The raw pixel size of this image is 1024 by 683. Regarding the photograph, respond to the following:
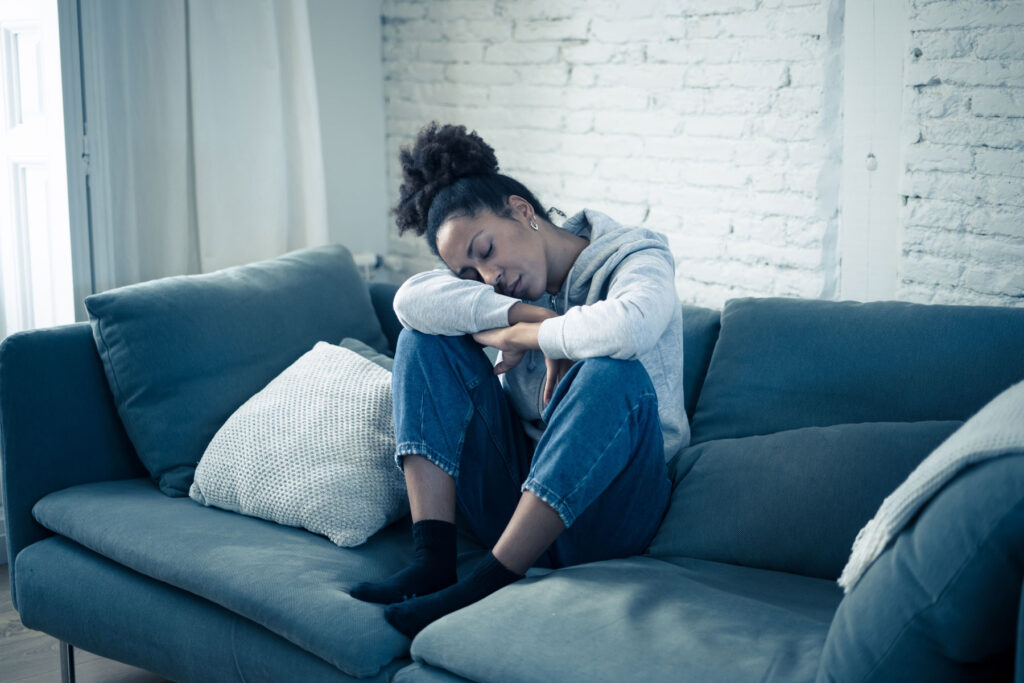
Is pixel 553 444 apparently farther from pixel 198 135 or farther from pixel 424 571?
pixel 198 135

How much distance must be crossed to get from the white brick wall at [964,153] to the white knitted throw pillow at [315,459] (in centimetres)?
120

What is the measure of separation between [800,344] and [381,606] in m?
0.92

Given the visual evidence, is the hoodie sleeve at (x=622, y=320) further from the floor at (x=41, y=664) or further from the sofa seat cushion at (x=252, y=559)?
the floor at (x=41, y=664)

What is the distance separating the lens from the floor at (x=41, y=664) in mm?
2178

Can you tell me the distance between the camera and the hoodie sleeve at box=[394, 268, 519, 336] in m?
1.82

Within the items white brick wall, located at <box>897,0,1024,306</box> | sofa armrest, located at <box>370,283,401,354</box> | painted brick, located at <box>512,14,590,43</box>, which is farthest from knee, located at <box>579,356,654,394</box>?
painted brick, located at <box>512,14,590,43</box>

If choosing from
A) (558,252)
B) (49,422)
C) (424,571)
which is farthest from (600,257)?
(49,422)

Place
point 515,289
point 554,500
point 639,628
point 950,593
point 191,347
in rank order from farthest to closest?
point 191,347 → point 515,289 → point 554,500 → point 639,628 → point 950,593

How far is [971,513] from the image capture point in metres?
1.09

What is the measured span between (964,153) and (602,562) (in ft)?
3.81

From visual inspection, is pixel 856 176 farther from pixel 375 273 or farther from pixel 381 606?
pixel 375 273

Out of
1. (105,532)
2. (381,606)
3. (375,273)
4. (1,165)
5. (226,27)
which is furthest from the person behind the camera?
(375,273)

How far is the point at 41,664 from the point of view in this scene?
2236 millimetres

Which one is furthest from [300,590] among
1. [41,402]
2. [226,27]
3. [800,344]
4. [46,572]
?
[226,27]
